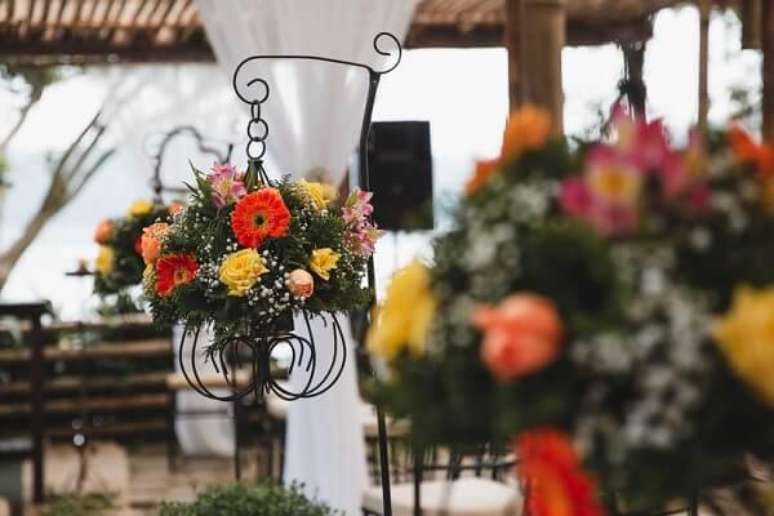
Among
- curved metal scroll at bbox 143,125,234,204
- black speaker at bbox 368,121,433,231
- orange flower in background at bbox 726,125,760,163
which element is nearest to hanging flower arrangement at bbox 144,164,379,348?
black speaker at bbox 368,121,433,231

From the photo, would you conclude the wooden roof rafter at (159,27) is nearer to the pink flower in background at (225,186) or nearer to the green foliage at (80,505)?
the green foliage at (80,505)

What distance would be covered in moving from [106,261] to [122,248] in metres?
0.10

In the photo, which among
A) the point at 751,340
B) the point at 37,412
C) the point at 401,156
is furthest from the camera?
the point at 37,412

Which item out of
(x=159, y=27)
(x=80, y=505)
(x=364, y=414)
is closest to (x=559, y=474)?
(x=364, y=414)

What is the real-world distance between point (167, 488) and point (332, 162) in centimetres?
259

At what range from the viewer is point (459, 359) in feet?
4.14

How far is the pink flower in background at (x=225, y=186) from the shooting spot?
262 cm

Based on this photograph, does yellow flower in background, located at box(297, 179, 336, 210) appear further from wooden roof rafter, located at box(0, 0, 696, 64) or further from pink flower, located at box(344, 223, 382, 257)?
wooden roof rafter, located at box(0, 0, 696, 64)

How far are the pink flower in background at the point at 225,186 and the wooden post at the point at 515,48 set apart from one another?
86.0 inches

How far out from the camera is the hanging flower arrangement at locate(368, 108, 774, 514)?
3.84ft

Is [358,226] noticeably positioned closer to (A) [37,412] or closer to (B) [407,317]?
(B) [407,317]

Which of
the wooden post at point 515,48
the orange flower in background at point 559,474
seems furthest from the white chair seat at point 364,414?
the orange flower in background at point 559,474

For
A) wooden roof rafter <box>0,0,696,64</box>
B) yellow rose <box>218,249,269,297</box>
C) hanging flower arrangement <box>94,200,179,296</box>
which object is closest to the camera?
yellow rose <box>218,249,269,297</box>

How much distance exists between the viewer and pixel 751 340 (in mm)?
1139
